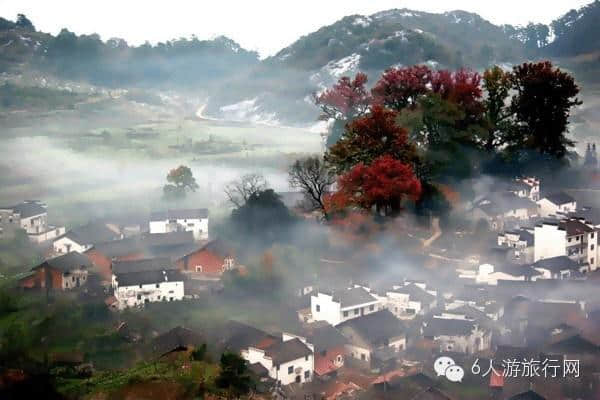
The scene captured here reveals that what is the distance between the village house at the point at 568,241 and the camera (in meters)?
10.1

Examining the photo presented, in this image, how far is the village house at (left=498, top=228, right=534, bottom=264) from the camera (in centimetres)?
1037

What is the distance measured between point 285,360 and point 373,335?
132 centimetres

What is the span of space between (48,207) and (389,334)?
6.63m

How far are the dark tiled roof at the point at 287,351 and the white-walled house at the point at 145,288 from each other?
8.33ft

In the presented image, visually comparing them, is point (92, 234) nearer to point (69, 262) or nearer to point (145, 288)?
point (69, 262)

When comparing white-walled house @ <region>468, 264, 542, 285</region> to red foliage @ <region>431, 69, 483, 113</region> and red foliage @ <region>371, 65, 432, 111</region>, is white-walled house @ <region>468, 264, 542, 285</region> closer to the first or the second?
red foliage @ <region>431, 69, 483, 113</region>

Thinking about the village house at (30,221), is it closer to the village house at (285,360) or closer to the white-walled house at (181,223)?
the white-walled house at (181,223)

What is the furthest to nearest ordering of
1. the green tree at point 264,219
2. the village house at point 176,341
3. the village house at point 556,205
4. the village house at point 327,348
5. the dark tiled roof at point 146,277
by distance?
the village house at point 556,205
the green tree at point 264,219
the dark tiled roof at point 146,277
the village house at point 327,348
the village house at point 176,341

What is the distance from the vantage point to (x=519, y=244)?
10.5 m

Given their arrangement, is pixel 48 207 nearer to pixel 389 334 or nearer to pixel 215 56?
pixel 389 334

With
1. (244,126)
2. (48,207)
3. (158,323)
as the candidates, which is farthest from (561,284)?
(244,126)

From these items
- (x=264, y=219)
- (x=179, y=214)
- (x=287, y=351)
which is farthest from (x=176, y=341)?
(x=179, y=214)

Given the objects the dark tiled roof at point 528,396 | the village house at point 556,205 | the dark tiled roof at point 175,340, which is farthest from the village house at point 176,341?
the village house at point 556,205

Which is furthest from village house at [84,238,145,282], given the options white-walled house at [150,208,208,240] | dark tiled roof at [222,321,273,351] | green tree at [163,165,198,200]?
dark tiled roof at [222,321,273,351]
